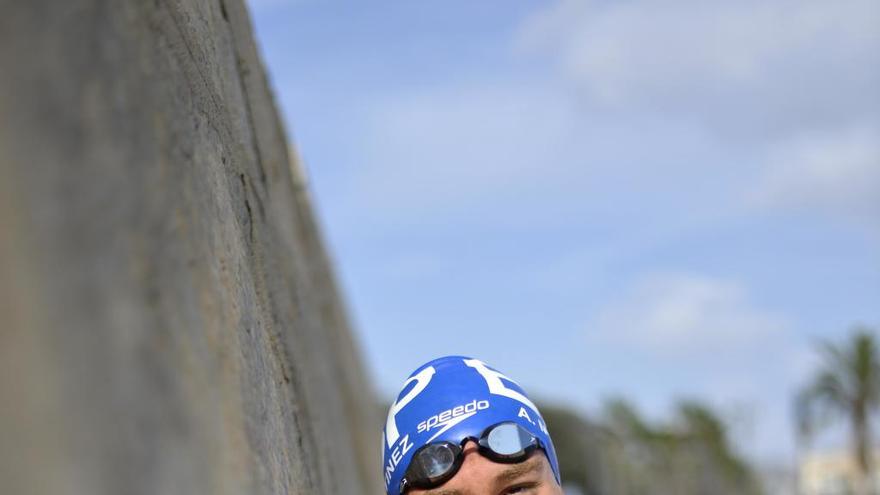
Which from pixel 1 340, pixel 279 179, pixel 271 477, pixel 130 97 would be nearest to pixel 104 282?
pixel 1 340

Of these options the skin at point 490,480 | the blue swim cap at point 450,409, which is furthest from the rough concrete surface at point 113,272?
the blue swim cap at point 450,409

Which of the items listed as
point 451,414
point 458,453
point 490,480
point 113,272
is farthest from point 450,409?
point 113,272

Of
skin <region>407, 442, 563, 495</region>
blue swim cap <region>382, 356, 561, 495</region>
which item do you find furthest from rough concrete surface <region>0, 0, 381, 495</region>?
blue swim cap <region>382, 356, 561, 495</region>

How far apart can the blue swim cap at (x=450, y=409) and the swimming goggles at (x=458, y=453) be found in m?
0.04

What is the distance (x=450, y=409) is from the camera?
339 cm

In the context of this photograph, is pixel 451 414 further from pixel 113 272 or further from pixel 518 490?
pixel 113 272

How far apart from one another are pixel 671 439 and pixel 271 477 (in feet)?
153

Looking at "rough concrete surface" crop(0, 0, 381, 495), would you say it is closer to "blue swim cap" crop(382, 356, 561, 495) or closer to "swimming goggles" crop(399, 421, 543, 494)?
"swimming goggles" crop(399, 421, 543, 494)

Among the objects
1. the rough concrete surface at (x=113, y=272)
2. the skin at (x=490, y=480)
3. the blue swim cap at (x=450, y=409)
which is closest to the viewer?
the rough concrete surface at (x=113, y=272)

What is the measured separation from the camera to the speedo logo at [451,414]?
11.0 feet

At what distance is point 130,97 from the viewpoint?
5.02 ft

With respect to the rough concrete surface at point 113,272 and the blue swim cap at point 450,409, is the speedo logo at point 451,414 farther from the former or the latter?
the rough concrete surface at point 113,272

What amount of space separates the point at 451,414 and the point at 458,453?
181mm

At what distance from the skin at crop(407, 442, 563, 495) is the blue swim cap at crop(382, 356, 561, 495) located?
0.11 metres
